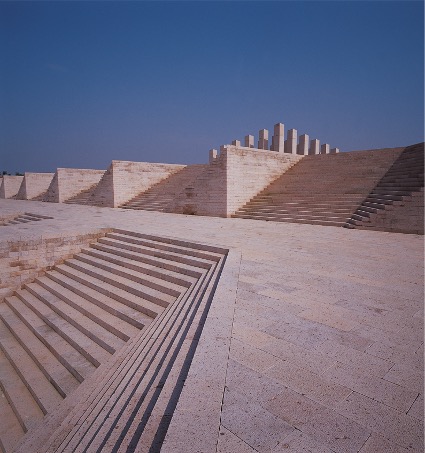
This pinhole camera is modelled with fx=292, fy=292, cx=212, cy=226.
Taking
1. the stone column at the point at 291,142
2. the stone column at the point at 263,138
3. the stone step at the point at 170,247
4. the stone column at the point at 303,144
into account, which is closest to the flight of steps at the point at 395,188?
the stone step at the point at 170,247

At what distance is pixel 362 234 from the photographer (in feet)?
26.7

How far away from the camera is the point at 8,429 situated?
366 cm

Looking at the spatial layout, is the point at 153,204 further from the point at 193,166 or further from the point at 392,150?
the point at 392,150

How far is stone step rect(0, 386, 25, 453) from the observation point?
343 cm

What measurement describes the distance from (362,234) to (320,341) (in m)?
6.46

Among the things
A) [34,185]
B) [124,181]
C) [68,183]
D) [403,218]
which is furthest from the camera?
[34,185]

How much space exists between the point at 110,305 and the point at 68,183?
20069 millimetres

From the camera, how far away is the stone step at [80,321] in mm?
4341

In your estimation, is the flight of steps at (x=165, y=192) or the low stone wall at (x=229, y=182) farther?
the flight of steps at (x=165, y=192)

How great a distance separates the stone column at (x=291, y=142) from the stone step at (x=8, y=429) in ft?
76.8

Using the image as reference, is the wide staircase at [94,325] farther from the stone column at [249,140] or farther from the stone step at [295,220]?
the stone column at [249,140]

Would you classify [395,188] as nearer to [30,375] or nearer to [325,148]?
[30,375]

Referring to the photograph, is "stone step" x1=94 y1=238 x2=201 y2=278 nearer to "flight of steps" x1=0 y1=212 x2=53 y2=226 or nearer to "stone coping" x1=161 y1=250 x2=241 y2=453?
"stone coping" x1=161 y1=250 x2=241 y2=453

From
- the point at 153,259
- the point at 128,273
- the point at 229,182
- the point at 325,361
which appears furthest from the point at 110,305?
the point at 229,182
